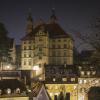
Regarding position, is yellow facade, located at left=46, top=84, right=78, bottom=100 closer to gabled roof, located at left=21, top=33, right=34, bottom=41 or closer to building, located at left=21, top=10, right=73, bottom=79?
building, located at left=21, top=10, right=73, bottom=79

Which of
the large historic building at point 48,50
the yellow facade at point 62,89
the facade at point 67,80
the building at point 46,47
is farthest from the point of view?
the building at point 46,47

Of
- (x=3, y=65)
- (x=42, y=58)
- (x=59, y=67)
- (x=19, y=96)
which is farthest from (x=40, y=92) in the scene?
(x=42, y=58)

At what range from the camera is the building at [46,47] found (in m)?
80.7

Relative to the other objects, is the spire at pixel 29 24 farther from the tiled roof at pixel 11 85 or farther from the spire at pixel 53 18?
the tiled roof at pixel 11 85

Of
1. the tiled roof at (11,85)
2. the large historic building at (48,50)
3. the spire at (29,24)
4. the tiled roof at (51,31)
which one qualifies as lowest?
the tiled roof at (11,85)

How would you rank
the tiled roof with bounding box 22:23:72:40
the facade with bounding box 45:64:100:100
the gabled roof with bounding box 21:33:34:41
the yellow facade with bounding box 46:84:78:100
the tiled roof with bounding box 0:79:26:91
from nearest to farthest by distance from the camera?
1. the tiled roof with bounding box 0:79:26:91
2. the facade with bounding box 45:64:100:100
3. the yellow facade with bounding box 46:84:78:100
4. the tiled roof with bounding box 22:23:72:40
5. the gabled roof with bounding box 21:33:34:41

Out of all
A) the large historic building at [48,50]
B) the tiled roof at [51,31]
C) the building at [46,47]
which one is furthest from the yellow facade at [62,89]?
the tiled roof at [51,31]

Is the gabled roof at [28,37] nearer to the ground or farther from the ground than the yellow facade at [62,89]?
farther from the ground

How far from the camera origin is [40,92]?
163 ft

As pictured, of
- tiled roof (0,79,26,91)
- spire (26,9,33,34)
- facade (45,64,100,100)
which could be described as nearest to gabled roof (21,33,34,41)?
spire (26,9,33,34)

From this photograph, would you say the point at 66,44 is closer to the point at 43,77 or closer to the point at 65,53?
the point at 65,53

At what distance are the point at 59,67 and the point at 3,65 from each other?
1173 cm

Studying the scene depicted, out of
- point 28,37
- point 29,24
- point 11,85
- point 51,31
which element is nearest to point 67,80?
point 11,85

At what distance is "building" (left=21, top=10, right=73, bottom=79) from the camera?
265ft
